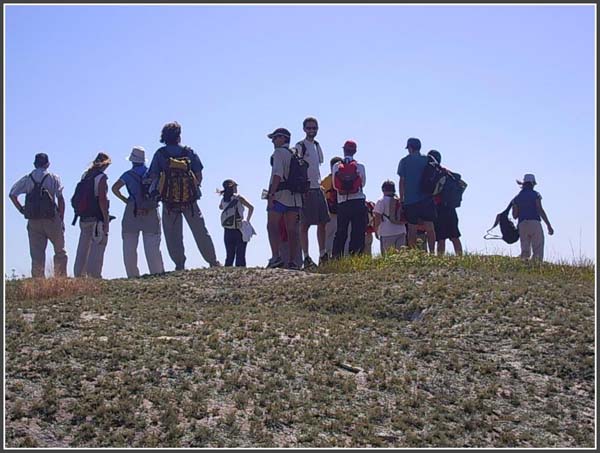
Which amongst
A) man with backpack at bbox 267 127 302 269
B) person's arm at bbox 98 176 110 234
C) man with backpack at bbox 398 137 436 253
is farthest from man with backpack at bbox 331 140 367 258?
person's arm at bbox 98 176 110 234

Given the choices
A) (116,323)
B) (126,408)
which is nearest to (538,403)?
(126,408)

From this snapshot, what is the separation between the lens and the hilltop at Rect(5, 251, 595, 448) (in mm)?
6344

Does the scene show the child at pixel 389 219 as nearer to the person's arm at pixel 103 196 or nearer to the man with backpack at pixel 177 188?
the man with backpack at pixel 177 188

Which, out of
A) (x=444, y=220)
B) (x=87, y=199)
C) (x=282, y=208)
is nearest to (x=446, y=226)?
(x=444, y=220)

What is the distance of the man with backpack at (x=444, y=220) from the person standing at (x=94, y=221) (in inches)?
182

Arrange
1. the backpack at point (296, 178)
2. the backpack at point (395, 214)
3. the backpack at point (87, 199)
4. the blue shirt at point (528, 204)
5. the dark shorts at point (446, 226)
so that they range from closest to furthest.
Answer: the backpack at point (296, 178) < the backpack at point (87, 199) < the dark shorts at point (446, 226) < the backpack at point (395, 214) < the blue shirt at point (528, 204)

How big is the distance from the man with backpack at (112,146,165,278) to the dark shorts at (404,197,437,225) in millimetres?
3478

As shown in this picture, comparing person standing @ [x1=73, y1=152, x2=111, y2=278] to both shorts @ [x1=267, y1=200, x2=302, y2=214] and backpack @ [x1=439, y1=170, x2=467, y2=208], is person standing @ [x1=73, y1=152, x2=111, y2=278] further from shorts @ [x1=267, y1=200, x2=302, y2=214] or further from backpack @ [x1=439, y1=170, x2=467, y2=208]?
backpack @ [x1=439, y1=170, x2=467, y2=208]

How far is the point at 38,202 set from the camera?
1223 cm

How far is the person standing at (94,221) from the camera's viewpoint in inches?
486

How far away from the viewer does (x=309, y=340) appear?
26.8 ft

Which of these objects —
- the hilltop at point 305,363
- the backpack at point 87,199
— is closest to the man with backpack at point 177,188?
the backpack at point 87,199

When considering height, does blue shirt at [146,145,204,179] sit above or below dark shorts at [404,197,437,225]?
above

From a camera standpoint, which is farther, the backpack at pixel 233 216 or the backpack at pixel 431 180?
the backpack at pixel 233 216
